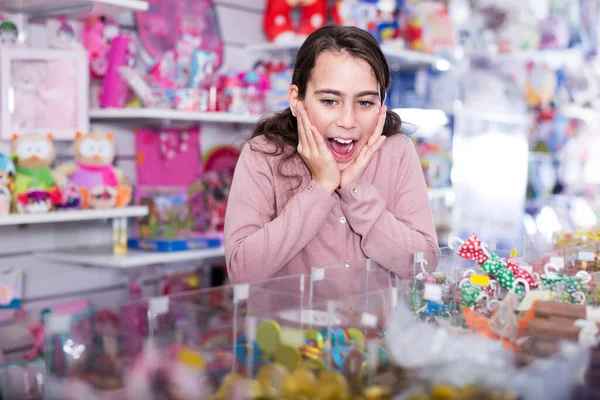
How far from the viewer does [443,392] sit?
2.69 ft

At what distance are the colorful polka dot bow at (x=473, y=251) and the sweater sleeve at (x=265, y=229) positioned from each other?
30 centimetres

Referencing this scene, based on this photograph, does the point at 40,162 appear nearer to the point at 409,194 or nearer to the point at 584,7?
the point at 409,194

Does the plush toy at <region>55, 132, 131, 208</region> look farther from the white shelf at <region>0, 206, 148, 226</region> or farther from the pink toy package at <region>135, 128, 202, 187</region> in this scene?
the pink toy package at <region>135, 128, 202, 187</region>

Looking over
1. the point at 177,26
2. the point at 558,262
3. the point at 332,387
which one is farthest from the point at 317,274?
the point at 177,26

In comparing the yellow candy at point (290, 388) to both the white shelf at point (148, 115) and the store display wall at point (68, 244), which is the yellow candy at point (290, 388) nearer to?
the store display wall at point (68, 244)

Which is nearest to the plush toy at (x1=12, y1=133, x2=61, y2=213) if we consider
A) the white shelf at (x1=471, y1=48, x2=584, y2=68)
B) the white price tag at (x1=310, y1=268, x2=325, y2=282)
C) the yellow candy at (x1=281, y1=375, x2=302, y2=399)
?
the white price tag at (x1=310, y1=268, x2=325, y2=282)

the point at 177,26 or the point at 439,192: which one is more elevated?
the point at 177,26

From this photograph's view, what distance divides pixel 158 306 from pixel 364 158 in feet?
2.67

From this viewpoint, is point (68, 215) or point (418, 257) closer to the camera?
point (418, 257)

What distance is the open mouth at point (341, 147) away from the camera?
1.69 metres

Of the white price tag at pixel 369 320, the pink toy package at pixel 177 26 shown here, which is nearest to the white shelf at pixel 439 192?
the pink toy package at pixel 177 26

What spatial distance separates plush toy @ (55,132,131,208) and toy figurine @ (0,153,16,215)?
0.64 ft

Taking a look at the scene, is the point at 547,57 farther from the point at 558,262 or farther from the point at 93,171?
the point at 558,262

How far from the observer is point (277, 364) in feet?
3.10
